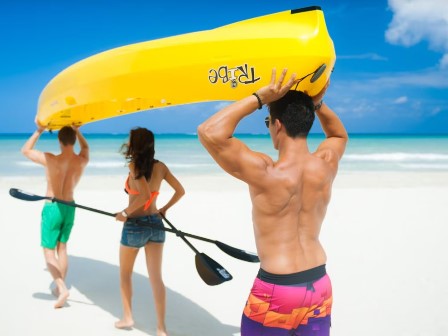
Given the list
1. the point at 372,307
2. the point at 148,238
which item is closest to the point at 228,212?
the point at 372,307

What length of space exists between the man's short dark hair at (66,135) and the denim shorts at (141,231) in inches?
52.0

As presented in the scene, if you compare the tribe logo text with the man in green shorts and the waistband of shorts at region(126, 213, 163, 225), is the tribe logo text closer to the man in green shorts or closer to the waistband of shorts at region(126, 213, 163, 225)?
the waistband of shorts at region(126, 213, 163, 225)

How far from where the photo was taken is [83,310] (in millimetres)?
4648

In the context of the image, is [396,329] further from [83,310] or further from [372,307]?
[83,310]

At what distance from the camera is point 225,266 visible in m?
6.04

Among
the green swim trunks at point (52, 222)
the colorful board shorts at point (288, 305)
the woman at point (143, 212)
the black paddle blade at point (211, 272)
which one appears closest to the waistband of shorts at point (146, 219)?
the woman at point (143, 212)

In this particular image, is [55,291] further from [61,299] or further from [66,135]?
[66,135]

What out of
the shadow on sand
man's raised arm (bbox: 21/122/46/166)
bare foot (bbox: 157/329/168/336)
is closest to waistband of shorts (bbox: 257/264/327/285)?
bare foot (bbox: 157/329/168/336)

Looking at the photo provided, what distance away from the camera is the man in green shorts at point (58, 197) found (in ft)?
15.7

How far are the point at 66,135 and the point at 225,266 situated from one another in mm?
2521

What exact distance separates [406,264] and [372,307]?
1.56 meters

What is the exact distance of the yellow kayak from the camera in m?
2.71

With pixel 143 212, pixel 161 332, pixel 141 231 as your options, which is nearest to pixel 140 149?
pixel 143 212

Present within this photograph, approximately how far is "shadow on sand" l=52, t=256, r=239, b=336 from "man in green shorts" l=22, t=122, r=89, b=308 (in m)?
0.47
